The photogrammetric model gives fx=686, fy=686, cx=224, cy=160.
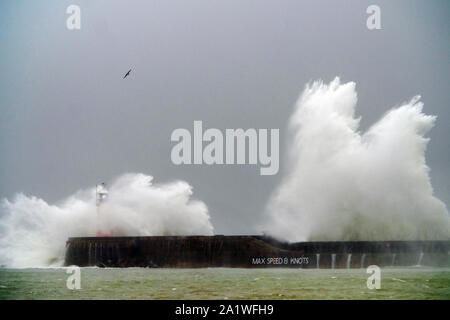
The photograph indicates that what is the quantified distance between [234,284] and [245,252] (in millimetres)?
9058

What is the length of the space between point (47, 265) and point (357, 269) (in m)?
18.7

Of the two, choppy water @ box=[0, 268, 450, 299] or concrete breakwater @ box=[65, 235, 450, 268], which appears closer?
choppy water @ box=[0, 268, 450, 299]

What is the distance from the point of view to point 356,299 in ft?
73.3

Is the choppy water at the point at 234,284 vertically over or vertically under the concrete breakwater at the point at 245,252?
under

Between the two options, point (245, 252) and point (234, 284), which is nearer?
point (234, 284)

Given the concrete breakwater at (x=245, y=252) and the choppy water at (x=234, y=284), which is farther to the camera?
the concrete breakwater at (x=245, y=252)

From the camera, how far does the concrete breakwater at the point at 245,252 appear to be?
113 ft

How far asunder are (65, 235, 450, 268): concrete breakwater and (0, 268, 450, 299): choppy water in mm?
1261

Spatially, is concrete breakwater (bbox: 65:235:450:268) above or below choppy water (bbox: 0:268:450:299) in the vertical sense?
above

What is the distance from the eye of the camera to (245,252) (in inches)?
1404

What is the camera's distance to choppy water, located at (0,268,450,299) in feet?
77.0

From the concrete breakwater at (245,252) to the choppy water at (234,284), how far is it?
1.26m
